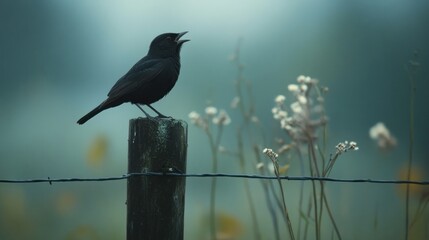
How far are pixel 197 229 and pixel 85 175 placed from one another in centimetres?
153

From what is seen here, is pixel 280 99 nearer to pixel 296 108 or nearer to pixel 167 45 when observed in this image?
pixel 296 108

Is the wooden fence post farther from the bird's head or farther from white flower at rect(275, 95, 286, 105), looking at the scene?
the bird's head

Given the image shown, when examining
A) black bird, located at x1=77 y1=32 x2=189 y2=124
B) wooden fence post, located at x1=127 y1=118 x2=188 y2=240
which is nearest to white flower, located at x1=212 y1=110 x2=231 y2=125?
black bird, located at x1=77 y1=32 x2=189 y2=124

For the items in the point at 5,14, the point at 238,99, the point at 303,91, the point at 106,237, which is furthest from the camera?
the point at 5,14

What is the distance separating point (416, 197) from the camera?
406cm

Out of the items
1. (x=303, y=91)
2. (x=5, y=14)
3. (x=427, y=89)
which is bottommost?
(x=303, y=91)

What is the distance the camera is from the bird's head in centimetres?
495

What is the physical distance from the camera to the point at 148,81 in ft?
14.9

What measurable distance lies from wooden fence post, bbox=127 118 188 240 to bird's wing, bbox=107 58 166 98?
1662mm

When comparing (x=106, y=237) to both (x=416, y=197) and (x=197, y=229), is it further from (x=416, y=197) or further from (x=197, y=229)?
(x=416, y=197)

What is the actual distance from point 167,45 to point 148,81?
560 millimetres

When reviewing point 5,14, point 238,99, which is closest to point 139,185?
point 238,99

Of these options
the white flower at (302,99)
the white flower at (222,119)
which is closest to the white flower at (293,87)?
the white flower at (302,99)

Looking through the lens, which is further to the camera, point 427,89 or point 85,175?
point 427,89
